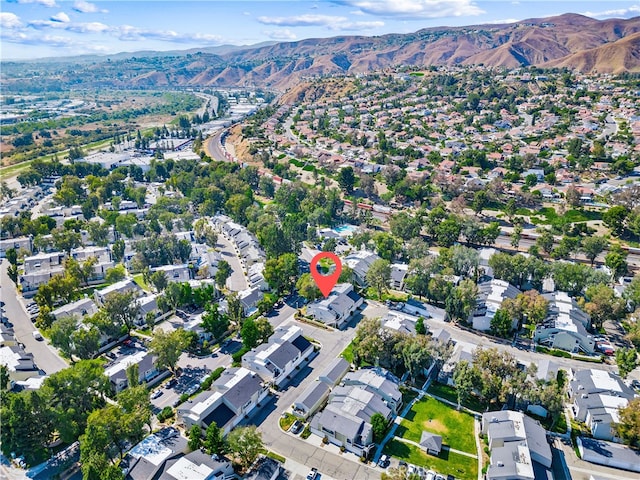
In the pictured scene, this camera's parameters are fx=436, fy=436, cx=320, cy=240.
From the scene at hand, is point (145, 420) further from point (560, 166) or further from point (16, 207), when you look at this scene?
point (560, 166)

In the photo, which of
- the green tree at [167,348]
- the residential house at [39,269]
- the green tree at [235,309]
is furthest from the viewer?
the residential house at [39,269]

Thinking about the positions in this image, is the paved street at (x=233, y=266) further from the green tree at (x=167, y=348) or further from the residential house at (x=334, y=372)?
the residential house at (x=334, y=372)

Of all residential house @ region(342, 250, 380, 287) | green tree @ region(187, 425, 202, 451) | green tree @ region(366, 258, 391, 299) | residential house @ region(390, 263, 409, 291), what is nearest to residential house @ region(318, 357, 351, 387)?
green tree @ region(187, 425, 202, 451)

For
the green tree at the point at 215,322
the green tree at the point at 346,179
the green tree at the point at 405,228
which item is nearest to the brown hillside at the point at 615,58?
the green tree at the point at 346,179

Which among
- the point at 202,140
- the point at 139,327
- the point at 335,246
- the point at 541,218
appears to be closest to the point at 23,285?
the point at 139,327

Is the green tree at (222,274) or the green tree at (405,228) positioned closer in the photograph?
the green tree at (222,274)

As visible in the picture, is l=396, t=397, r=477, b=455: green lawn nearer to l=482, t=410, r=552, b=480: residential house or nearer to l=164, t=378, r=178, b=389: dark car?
l=482, t=410, r=552, b=480: residential house
